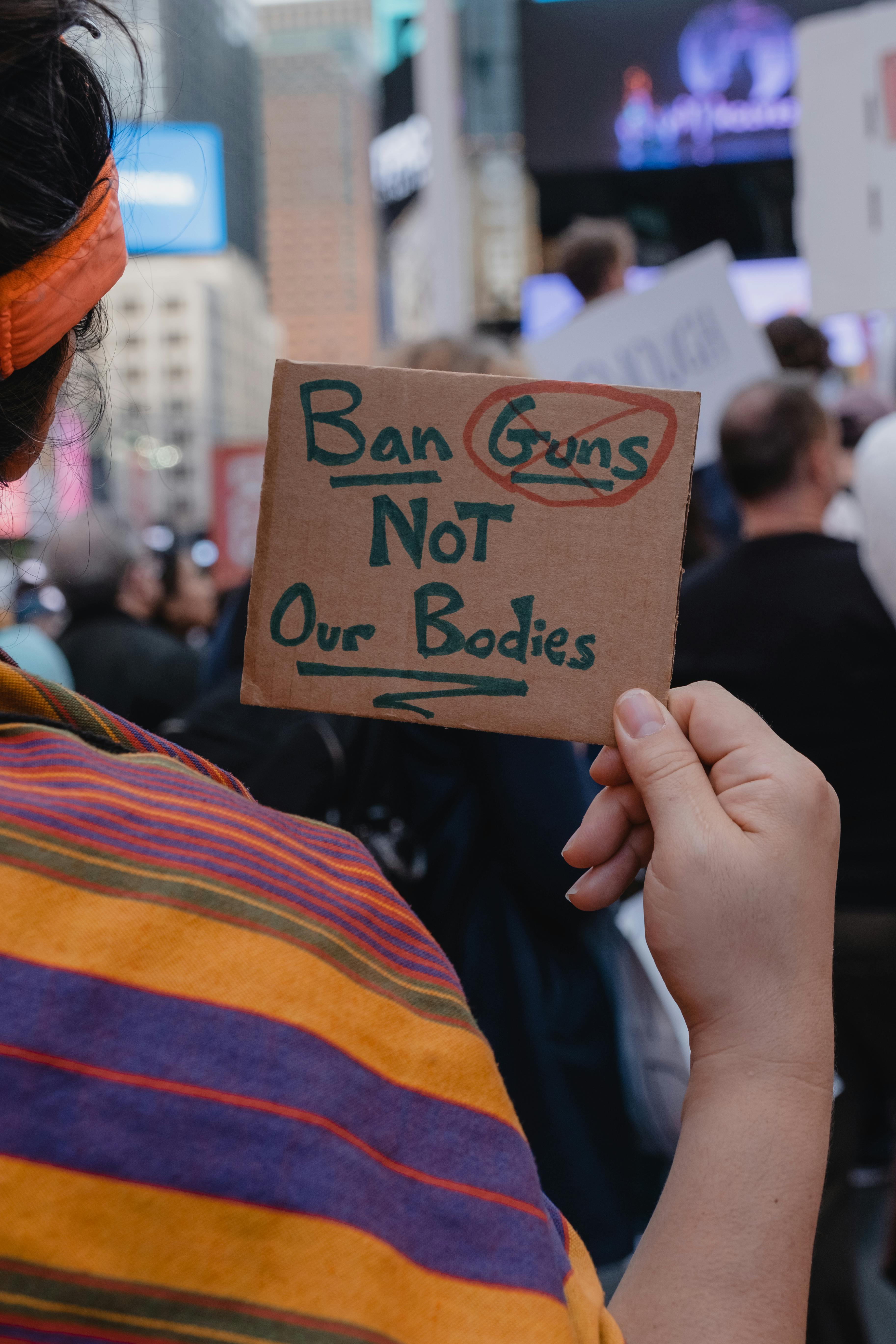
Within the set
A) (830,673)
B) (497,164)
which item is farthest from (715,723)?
(497,164)

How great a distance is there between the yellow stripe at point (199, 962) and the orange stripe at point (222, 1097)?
0.04 metres

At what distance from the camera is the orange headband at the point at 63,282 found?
72cm

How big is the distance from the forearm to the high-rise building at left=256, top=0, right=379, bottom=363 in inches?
3723

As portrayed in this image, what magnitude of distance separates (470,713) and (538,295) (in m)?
6.96

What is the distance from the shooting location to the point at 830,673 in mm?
2283

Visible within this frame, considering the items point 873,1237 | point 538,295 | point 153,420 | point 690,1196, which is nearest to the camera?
point 690,1196

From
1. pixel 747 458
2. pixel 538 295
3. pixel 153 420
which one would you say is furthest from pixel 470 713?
pixel 153 420

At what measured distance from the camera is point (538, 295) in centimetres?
745

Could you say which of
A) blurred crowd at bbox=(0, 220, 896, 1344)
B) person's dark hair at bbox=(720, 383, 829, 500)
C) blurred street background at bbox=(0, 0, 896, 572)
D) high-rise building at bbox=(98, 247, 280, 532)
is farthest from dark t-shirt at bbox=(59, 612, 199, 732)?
high-rise building at bbox=(98, 247, 280, 532)

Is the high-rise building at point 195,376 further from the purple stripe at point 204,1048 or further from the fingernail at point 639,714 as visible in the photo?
the purple stripe at point 204,1048

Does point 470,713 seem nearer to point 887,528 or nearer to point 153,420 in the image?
point 887,528

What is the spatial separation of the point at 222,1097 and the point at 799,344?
3.64m

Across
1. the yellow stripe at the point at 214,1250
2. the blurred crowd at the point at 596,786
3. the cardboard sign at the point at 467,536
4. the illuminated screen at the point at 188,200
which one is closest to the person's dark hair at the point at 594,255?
the blurred crowd at the point at 596,786

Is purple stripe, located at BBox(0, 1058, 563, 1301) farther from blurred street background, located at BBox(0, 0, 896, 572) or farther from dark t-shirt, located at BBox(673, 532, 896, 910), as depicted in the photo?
dark t-shirt, located at BBox(673, 532, 896, 910)
